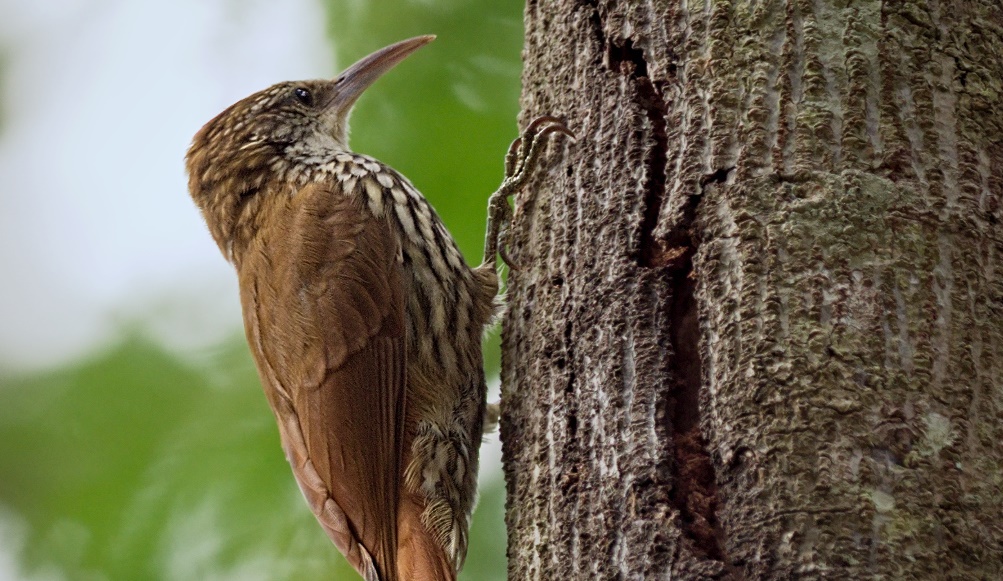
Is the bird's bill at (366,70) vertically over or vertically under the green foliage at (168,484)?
over


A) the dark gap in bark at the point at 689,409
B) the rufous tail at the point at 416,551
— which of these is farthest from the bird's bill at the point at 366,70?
the dark gap in bark at the point at 689,409

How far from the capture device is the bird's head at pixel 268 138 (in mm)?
3475

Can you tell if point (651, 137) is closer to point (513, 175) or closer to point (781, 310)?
point (781, 310)

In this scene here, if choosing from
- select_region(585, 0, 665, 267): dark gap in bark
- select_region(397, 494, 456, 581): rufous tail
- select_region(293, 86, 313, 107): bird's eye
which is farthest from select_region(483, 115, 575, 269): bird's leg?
select_region(293, 86, 313, 107): bird's eye

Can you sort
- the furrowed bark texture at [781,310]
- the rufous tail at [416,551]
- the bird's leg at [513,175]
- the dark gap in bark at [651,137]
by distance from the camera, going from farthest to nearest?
the rufous tail at [416,551] < the bird's leg at [513,175] < the dark gap in bark at [651,137] < the furrowed bark texture at [781,310]

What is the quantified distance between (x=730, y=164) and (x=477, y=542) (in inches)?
92.5

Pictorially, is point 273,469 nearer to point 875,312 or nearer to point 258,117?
point 258,117

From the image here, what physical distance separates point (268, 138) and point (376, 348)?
1.12 meters

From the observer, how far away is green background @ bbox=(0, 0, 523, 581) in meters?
3.60

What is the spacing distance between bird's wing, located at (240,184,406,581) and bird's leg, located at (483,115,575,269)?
28 centimetres

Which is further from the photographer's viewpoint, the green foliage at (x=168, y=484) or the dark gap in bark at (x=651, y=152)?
the green foliage at (x=168, y=484)

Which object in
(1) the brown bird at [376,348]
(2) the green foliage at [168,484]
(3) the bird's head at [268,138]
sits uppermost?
(3) the bird's head at [268,138]

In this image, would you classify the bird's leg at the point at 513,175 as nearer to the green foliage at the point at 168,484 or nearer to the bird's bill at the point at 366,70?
the bird's bill at the point at 366,70

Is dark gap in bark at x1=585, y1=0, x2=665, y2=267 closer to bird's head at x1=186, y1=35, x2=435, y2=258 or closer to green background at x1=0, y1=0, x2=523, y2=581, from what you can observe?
green background at x1=0, y1=0, x2=523, y2=581
